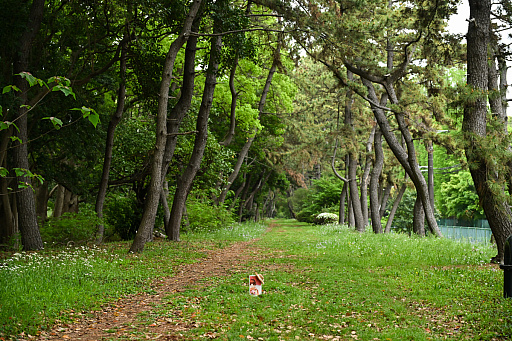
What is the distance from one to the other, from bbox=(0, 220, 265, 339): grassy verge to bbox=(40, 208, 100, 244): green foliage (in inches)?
Answer: 105

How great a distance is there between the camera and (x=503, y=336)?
189 inches

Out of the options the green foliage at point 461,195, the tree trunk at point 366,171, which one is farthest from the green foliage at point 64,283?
the green foliage at point 461,195

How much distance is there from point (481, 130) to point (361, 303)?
18.7ft

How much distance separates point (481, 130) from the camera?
9695 mm

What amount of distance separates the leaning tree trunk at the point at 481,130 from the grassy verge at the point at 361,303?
1.13m

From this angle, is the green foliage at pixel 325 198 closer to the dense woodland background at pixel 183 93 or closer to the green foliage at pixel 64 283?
the dense woodland background at pixel 183 93

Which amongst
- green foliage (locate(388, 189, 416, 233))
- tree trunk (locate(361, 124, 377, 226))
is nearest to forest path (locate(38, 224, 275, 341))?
tree trunk (locate(361, 124, 377, 226))

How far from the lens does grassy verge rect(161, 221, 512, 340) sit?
5133 mm

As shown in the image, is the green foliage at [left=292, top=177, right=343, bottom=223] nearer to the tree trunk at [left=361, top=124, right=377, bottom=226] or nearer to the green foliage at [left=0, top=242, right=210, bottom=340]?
the tree trunk at [left=361, top=124, right=377, bottom=226]

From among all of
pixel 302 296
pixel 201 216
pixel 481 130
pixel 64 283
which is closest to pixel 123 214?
pixel 201 216

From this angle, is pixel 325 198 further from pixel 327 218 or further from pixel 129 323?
pixel 129 323

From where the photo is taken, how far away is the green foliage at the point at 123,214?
17.0 metres

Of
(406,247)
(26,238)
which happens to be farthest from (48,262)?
(406,247)

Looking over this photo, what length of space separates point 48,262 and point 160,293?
277 centimetres
